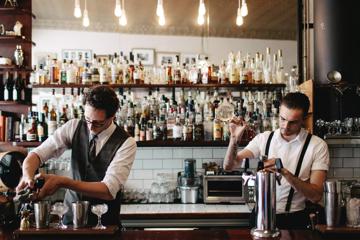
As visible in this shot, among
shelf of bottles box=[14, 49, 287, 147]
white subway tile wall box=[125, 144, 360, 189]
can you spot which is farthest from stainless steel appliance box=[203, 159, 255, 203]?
white subway tile wall box=[125, 144, 360, 189]

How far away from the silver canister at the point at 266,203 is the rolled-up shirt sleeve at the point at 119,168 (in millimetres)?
791

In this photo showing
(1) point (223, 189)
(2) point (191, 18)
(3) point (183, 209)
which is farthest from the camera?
(2) point (191, 18)

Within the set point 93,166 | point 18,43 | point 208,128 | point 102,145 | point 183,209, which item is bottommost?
point 183,209

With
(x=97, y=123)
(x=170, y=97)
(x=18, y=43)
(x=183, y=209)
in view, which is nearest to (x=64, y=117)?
(x=18, y=43)

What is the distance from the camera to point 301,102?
3.02m

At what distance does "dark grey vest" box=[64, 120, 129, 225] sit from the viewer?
2861 millimetres

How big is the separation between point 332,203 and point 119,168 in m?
1.20

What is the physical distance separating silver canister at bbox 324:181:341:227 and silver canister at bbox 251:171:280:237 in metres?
0.29

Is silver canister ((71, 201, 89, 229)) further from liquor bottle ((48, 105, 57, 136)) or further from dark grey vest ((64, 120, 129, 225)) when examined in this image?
liquor bottle ((48, 105, 57, 136))

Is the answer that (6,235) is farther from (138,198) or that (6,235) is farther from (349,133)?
(349,133)

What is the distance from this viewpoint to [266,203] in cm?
245

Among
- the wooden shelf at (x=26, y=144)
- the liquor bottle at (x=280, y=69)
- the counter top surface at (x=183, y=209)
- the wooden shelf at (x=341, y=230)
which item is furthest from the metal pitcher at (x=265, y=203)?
the wooden shelf at (x=26, y=144)

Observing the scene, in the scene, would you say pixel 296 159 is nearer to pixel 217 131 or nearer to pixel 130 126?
pixel 217 131

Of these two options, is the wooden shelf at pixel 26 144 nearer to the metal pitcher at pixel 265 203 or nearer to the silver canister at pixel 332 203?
the metal pitcher at pixel 265 203
